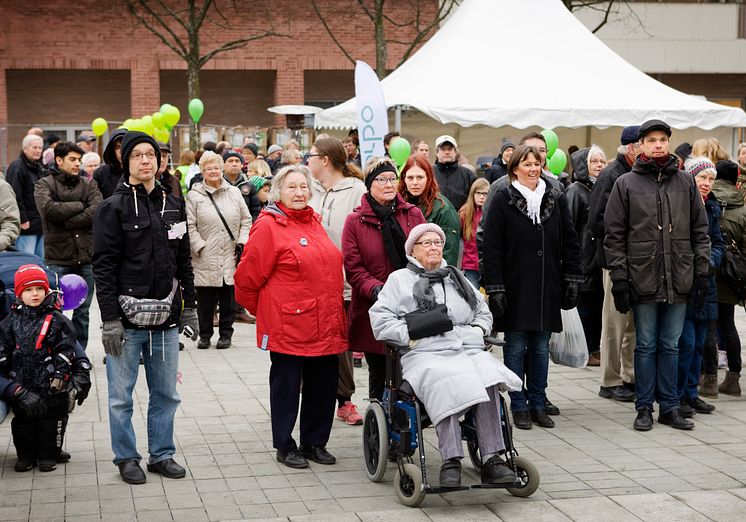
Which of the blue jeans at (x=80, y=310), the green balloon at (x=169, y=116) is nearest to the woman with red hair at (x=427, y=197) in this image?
the blue jeans at (x=80, y=310)

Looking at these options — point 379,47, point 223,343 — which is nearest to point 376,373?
point 223,343

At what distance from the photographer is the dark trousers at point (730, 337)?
9023 mm

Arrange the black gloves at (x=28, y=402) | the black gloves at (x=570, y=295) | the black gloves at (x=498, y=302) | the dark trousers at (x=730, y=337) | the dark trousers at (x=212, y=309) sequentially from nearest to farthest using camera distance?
1. the black gloves at (x=28, y=402)
2. the black gloves at (x=498, y=302)
3. the black gloves at (x=570, y=295)
4. the dark trousers at (x=730, y=337)
5. the dark trousers at (x=212, y=309)

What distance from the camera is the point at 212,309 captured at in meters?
11.2

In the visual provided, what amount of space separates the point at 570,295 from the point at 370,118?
3.64 metres

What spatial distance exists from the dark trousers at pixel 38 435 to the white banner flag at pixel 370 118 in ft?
15.0

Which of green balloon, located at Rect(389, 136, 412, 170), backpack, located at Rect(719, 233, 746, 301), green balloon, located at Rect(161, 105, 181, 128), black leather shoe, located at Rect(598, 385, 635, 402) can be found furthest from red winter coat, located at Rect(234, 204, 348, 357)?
green balloon, located at Rect(161, 105, 181, 128)

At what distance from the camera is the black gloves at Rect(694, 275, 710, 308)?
769 centimetres

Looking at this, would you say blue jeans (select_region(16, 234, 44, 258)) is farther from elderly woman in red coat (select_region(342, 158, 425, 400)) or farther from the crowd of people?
elderly woman in red coat (select_region(342, 158, 425, 400))

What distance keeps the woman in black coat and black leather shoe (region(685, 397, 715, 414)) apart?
1447 mm

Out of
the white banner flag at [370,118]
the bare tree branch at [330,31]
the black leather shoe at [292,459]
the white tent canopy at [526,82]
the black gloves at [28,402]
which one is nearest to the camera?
the black gloves at [28,402]

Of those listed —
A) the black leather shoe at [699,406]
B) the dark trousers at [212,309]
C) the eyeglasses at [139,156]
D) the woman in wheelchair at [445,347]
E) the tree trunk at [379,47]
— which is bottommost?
the black leather shoe at [699,406]

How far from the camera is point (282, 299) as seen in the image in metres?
6.64

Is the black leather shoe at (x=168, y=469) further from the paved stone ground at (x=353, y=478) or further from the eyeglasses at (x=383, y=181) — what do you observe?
the eyeglasses at (x=383, y=181)
